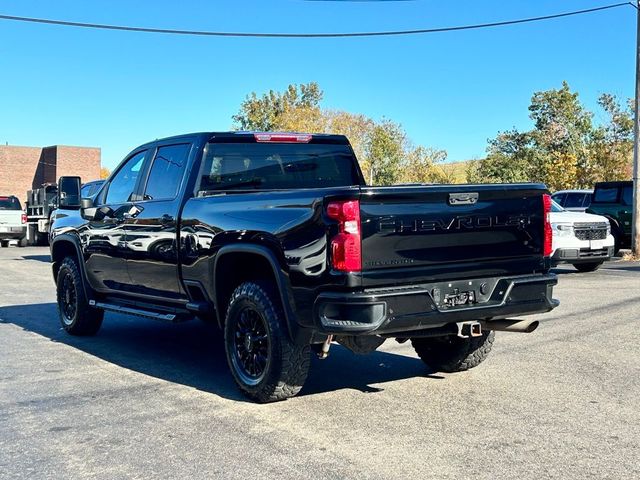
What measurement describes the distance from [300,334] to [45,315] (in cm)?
624

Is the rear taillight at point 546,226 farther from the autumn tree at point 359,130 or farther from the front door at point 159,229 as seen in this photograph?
the autumn tree at point 359,130

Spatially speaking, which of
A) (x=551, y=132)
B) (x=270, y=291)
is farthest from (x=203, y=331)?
(x=551, y=132)

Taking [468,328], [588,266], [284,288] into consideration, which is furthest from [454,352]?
Result: [588,266]

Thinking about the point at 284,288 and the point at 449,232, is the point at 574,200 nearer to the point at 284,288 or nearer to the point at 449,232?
the point at 449,232

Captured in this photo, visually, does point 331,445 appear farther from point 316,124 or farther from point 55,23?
point 316,124

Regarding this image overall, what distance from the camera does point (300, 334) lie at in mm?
5234

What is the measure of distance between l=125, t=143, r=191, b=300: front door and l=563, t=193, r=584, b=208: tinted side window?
54.8 feet

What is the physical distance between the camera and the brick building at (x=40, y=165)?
61862 millimetres

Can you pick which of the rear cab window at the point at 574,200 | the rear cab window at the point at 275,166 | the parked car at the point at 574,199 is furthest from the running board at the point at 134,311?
the rear cab window at the point at 574,200

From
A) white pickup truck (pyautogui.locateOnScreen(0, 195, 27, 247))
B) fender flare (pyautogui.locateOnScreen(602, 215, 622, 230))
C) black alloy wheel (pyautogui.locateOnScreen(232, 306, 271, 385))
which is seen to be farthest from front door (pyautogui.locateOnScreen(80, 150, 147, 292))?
white pickup truck (pyautogui.locateOnScreen(0, 195, 27, 247))

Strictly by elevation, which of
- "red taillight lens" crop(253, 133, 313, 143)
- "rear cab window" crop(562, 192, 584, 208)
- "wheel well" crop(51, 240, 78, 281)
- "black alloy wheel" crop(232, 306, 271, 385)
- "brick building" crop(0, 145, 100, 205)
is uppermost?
"brick building" crop(0, 145, 100, 205)

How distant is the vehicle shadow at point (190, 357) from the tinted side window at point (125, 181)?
5.19 ft

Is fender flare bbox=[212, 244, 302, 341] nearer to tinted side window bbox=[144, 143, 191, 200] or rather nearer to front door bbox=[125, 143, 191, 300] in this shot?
front door bbox=[125, 143, 191, 300]

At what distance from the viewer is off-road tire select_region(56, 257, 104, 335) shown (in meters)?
8.41
